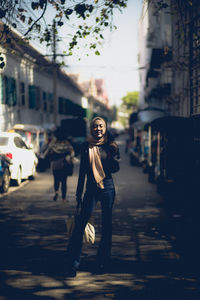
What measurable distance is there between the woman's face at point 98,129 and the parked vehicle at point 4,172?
769 cm

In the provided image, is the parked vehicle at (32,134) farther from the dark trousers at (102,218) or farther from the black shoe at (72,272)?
the black shoe at (72,272)

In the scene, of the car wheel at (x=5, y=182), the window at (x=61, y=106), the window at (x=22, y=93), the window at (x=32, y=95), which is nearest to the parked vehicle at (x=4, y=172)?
the car wheel at (x=5, y=182)

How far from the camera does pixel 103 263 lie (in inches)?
225

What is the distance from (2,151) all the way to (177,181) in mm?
4983

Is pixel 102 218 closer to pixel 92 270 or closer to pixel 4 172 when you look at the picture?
pixel 92 270

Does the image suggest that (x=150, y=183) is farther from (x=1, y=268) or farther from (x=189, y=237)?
(x=1, y=268)

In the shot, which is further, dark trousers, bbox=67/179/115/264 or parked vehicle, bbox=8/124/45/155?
parked vehicle, bbox=8/124/45/155

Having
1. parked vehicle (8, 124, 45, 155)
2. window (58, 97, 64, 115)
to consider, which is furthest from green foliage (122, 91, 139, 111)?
parked vehicle (8, 124, 45, 155)

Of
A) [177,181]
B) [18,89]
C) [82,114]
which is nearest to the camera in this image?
[177,181]

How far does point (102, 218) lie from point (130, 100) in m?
130

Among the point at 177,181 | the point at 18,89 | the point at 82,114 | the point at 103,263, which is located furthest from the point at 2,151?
the point at 82,114

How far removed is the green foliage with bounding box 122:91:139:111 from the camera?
442 ft

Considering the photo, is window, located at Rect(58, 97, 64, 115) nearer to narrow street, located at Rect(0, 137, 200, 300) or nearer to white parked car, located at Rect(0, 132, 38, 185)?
white parked car, located at Rect(0, 132, 38, 185)

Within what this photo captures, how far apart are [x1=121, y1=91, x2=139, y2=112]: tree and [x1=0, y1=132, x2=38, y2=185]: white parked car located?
11892cm
